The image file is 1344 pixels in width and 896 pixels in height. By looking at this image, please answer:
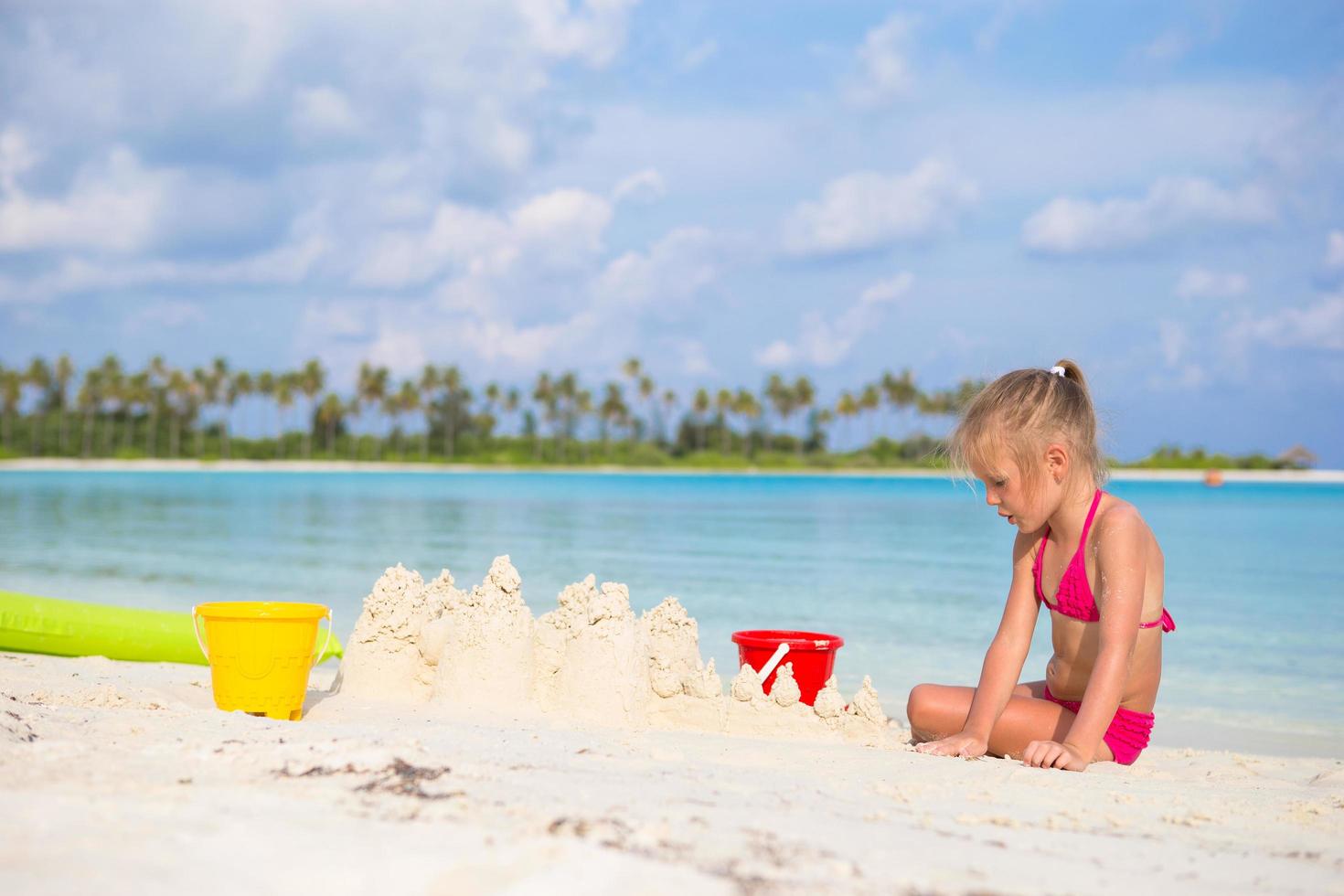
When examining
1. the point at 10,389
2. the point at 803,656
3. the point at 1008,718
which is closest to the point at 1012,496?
the point at 1008,718

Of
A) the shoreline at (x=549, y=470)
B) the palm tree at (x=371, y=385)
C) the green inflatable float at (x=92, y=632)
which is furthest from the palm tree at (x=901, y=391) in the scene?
the green inflatable float at (x=92, y=632)

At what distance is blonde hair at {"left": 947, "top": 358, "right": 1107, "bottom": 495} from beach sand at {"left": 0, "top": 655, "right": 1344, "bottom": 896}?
3.37 ft

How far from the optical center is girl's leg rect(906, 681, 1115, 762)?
12.4ft

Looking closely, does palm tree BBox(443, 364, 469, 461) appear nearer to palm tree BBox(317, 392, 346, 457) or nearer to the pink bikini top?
palm tree BBox(317, 392, 346, 457)

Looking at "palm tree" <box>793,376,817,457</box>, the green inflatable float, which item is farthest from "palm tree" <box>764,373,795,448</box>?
the green inflatable float

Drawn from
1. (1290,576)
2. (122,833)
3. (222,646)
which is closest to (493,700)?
(222,646)

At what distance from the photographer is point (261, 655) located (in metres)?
4.08

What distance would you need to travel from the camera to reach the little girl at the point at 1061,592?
3.44 metres

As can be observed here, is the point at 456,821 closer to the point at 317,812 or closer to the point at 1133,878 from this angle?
the point at 317,812

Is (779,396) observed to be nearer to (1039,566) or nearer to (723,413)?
(723,413)

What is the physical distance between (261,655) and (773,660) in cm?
206

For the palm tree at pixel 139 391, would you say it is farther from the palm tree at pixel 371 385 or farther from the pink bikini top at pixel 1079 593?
the pink bikini top at pixel 1079 593

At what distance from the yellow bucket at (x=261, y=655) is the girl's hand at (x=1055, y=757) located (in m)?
2.70

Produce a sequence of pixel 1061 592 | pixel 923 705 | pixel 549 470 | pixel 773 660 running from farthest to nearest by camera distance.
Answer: pixel 549 470 → pixel 773 660 → pixel 923 705 → pixel 1061 592
